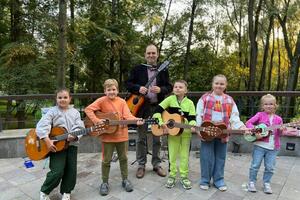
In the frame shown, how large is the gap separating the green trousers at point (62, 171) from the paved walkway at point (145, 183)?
26 cm

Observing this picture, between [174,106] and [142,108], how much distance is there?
519mm

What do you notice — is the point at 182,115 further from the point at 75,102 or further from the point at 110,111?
the point at 75,102

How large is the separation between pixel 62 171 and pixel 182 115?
149 centimetres

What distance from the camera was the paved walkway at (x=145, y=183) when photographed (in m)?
3.08

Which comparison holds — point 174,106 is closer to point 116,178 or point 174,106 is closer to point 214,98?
point 214,98

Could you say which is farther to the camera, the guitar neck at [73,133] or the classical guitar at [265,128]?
the classical guitar at [265,128]

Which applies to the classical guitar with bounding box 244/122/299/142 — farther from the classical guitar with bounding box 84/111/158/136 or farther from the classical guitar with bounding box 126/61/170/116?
the classical guitar with bounding box 126/61/170/116

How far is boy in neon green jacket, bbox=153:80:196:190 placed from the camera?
10.5ft

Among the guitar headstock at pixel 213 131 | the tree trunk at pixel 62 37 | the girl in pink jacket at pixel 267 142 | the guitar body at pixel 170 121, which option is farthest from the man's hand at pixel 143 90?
the tree trunk at pixel 62 37

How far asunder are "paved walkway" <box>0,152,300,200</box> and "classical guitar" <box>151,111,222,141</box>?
2.33 feet

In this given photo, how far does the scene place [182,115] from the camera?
318 centimetres

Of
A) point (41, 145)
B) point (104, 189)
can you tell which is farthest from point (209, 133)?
point (41, 145)

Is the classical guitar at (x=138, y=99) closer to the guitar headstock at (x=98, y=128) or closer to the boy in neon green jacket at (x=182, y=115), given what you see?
the boy in neon green jacket at (x=182, y=115)

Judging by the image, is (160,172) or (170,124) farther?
(160,172)
